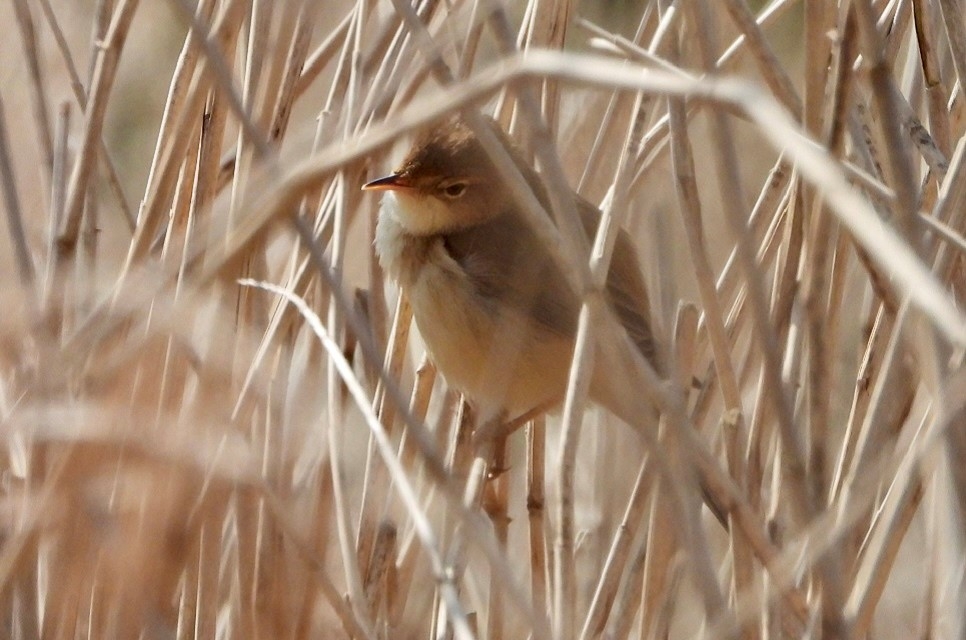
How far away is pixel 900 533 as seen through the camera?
1634 mm

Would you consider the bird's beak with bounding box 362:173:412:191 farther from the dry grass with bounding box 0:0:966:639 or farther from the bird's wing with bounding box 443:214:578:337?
the bird's wing with bounding box 443:214:578:337

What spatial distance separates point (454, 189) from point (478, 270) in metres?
0.21

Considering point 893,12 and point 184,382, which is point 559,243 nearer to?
point 184,382

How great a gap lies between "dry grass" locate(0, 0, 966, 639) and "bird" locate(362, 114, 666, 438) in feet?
0.30

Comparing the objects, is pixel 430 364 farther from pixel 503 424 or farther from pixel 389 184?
pixel 389 184

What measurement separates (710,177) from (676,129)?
7.65ft

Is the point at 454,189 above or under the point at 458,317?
above

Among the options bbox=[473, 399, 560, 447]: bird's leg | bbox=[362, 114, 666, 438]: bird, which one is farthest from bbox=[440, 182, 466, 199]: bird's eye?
bbox=[473, 399, 560, 447]: bird's leg

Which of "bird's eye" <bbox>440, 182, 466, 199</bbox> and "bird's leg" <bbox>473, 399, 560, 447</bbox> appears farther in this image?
"bird's eye" <bbox>440, 182, 466, 199</bbox>

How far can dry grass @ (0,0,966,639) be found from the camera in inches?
46.0

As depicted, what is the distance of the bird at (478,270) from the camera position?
245 cm

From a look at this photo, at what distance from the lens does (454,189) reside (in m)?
2.69

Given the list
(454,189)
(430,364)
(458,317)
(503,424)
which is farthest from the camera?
(454,189)

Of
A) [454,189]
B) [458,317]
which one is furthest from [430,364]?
[454,189]
